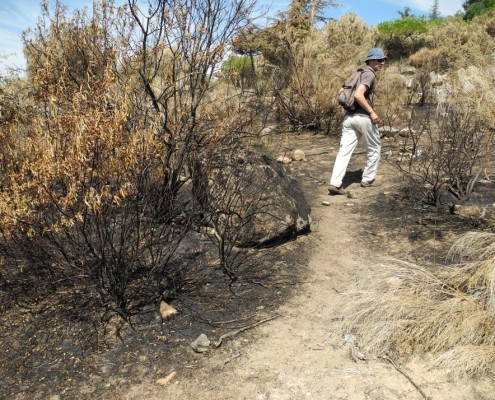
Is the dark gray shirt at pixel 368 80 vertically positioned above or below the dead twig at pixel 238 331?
above

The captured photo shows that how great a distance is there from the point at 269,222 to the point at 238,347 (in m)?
1.47

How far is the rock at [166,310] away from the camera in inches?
124

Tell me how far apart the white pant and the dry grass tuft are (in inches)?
90.7

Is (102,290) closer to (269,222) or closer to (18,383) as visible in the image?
(18,383)

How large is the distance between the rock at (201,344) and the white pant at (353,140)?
313 centimetres

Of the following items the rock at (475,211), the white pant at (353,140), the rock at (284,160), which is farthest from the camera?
the rock at (284,160)

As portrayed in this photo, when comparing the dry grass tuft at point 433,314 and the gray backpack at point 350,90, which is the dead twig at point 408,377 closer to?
the dry grass tuft at point 433,314

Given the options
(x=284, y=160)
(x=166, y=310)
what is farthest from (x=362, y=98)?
(x=166, y=310)

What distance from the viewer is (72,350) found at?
2.83 meters

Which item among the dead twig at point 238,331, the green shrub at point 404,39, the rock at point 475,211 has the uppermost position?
the green shrub at point 404,39

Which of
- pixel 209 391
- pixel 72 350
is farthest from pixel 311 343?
pixel 72 350

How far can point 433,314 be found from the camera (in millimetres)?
2840

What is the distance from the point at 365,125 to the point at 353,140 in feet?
0.77

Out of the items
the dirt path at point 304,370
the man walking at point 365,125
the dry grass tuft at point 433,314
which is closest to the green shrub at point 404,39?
the man walking at point 365,125
